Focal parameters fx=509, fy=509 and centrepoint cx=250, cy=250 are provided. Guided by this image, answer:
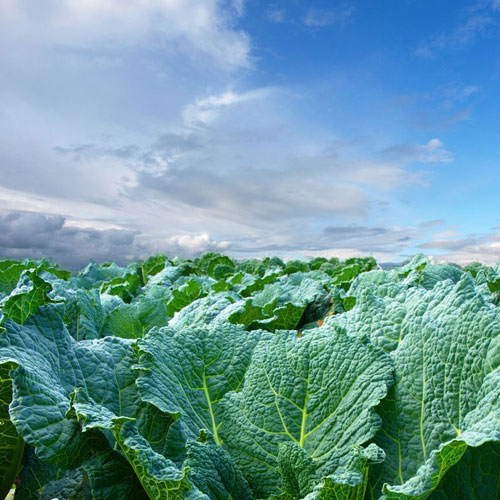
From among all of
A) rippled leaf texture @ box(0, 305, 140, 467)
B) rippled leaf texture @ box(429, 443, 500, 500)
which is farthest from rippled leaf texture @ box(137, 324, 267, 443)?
rippled leaf texture @ box(429, 443, 500, 500)

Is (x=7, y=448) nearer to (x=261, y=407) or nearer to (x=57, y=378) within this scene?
(x=57, y=378)

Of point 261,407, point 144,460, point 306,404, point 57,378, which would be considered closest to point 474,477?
point 306,404

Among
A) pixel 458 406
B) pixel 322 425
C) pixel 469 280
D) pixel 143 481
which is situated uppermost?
pixel 469 280

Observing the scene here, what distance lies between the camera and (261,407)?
1416 millimetres

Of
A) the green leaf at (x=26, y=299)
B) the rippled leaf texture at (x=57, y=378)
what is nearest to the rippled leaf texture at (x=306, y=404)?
the rippled leaf texture at (x=57, y=378)

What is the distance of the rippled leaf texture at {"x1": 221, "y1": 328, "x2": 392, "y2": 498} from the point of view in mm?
1332

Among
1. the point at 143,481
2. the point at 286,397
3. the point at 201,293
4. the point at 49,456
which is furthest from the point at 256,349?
the point at 201,293

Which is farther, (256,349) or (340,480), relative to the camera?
(256,349)

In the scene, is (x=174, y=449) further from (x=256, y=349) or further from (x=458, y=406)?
(x=458, y=406)

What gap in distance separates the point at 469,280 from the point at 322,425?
0.62 meters

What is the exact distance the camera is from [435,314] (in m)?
Answer: 1.54

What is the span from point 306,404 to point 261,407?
0.41 ft

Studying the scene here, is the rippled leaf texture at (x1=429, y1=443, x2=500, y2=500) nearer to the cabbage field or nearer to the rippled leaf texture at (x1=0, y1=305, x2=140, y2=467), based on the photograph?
the cabbage field

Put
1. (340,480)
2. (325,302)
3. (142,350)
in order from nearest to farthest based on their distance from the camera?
(340,480) < (142,350) < (325,302)
